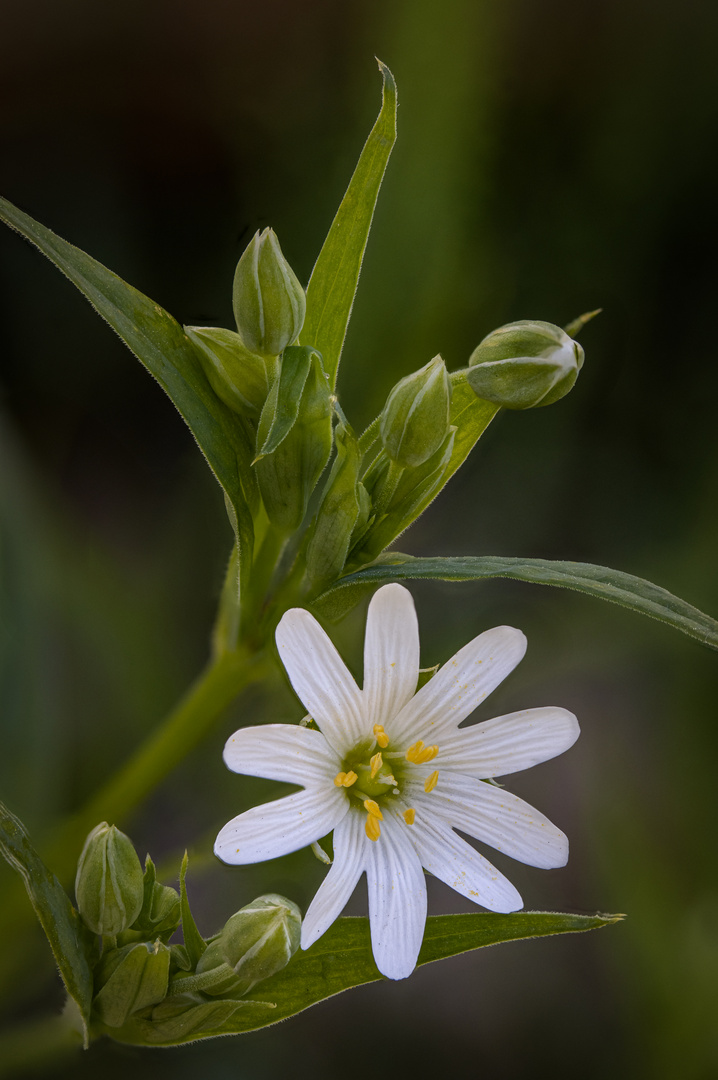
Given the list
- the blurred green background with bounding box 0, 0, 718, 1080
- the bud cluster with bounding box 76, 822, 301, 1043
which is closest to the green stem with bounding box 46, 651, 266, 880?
the bud cluster with bounding box 76, 822, 301, 1043

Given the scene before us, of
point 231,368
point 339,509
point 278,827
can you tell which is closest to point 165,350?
point 231,368

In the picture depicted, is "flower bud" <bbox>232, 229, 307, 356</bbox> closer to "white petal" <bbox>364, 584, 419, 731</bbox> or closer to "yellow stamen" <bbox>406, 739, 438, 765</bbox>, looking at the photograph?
"white petal" <bbox>364, 584, 419, 731</bbox>

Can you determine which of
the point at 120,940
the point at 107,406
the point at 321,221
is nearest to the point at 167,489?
the point at 107,406

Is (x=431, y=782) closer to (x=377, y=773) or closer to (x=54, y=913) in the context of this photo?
(x=377, y=773)

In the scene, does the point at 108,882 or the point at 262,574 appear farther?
the point at 262,574

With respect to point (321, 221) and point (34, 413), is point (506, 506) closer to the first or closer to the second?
point (321, 221)
